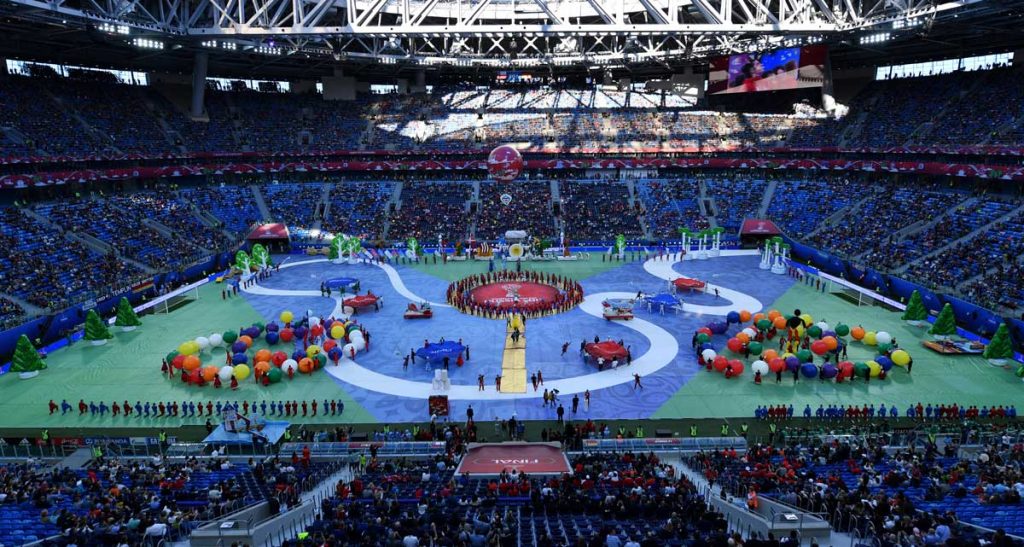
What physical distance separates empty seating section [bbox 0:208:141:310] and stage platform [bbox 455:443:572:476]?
3325cm

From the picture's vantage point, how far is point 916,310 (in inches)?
1457

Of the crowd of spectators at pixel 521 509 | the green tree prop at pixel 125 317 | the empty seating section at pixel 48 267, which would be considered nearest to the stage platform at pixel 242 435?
the crowd of spectators at pixel 521 509

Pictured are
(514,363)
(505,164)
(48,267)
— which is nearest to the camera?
(514,363)

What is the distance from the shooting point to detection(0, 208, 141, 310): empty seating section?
1586 inches

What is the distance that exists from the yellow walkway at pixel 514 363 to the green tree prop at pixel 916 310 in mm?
Answer: 23557

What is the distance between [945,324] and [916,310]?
9.27 ft

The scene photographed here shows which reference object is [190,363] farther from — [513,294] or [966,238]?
[966,238]

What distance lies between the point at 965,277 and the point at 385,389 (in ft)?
125

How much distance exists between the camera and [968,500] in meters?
15.8

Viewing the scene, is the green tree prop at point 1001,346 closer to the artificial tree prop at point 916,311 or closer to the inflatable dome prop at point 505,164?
the artificial tree prop at point 916,311

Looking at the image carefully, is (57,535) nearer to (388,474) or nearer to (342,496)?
(342,496)

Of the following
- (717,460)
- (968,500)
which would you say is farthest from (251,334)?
(968,500)

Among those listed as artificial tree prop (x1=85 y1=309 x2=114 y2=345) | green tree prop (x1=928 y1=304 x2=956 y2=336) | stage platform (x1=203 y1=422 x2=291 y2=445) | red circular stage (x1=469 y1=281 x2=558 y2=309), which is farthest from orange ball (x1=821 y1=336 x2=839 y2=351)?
artificial tree prop (x1=85 y1=309 x2=114 y2=345)

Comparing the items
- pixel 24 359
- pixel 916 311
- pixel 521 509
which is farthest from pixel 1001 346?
pixel 24 359
